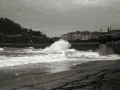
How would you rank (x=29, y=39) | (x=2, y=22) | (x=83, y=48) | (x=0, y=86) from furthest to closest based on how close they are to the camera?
(x=2, y=22), (x=29, y=39), (x=83, y=48), (x=0, y=86)

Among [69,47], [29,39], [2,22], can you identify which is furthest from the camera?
[2,22]

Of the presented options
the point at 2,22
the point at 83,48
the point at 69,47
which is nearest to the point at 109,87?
the point at 83,48

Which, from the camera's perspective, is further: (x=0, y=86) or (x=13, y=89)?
(x=0, y=86)

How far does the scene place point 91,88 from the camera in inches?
229

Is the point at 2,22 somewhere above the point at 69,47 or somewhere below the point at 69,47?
above

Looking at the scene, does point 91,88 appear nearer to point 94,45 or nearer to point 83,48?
point 94,45

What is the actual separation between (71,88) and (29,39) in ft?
557

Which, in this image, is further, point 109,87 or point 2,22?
point 2,22

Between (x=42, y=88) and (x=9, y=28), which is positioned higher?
(x=9, y=28)

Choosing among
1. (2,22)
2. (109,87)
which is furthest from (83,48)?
(2,22)

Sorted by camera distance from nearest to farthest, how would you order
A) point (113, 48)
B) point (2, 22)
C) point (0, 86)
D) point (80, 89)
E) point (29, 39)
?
point (80, 89) < point (0, 86) < point (113, 48) < point (29, 39) < point (2, 22)

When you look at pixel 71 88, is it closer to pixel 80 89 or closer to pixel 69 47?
pixel 80 89

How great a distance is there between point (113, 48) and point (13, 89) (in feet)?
92.7

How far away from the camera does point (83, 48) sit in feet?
170
